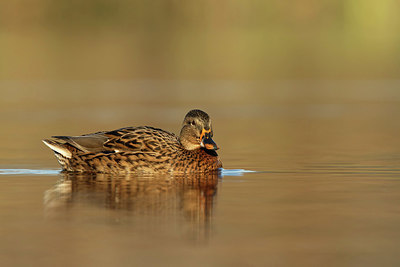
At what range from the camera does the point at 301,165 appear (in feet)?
42.6

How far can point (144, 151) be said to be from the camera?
12.3 metres

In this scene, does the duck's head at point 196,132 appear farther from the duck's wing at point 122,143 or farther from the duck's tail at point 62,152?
the duck's tail at point 62,152

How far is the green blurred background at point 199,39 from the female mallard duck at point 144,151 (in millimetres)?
18623

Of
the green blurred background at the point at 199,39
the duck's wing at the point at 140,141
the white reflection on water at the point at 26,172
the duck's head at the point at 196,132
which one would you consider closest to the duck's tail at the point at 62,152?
the white reflection on water at the point at 26,172

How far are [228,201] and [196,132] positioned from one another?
271 cm

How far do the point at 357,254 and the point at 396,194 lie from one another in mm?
2946

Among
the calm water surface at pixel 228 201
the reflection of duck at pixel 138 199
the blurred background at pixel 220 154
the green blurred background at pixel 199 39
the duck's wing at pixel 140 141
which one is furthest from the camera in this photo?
the green blurred background at pixel 199 39

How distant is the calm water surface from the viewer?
25.1 ft

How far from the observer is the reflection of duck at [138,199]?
29.5 ft

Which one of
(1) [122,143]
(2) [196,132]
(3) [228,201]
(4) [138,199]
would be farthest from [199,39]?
(3) [228,201]

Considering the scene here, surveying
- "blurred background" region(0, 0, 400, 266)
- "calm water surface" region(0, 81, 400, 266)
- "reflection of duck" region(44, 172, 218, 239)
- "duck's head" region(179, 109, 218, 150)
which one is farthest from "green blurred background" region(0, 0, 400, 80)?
"reflection of duck" region(44, 172, 218, 239)

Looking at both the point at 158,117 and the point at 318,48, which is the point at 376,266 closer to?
the point at 158,117

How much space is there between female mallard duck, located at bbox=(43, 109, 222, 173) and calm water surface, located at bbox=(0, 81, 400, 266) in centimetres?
26

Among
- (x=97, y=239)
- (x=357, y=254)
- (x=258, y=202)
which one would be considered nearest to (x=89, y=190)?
(x=258, y=202)
